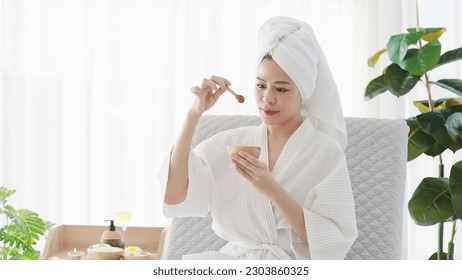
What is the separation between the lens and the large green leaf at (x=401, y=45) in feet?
8.48

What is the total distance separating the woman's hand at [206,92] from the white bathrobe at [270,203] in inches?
6.5

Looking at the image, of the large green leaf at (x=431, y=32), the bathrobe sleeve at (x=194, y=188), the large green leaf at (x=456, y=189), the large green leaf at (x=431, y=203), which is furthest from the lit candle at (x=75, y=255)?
the large green leaf at (x=431, y=32)

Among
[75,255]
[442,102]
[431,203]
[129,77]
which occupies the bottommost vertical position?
[75,255]

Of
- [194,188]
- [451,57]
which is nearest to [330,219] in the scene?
[194,188]

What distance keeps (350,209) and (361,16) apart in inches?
76.8

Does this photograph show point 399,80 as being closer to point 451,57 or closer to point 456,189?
point 451,57

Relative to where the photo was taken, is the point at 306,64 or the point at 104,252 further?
the point at 104,252

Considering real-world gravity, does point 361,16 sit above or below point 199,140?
above

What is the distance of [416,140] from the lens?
106 inches

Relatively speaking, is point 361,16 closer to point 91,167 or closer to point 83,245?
point 91,167

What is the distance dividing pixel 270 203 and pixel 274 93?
0.33 m

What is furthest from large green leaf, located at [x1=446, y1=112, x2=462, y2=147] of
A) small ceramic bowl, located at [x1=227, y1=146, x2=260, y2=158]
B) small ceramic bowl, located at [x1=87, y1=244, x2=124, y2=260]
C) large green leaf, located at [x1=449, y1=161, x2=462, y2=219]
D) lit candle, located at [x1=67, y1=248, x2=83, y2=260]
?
lit candle, located at [x1=67, y1=248, x2=83, y2=260]
